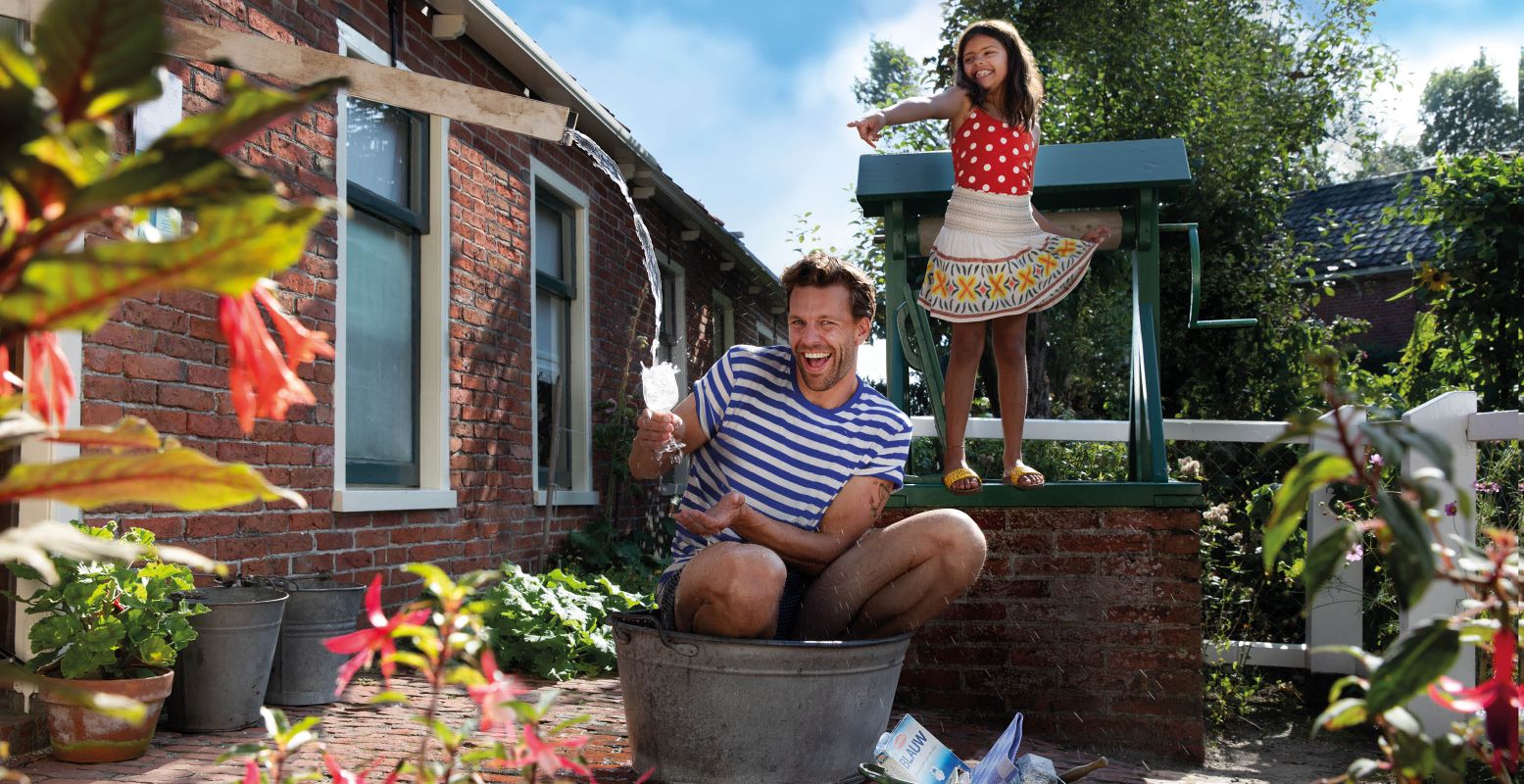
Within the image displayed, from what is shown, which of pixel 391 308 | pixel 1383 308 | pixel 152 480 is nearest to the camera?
pixel 152 480

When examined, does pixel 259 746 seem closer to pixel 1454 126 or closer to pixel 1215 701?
pixel 1215 701

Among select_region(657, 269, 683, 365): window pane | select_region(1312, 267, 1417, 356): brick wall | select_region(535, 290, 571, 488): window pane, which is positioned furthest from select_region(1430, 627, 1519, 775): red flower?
select_region(1312, 267, 1417, 356): brick wall

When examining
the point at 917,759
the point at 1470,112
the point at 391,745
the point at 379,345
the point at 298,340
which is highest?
the point at 1470,112

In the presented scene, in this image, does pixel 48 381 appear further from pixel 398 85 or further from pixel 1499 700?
pixel 1499 700

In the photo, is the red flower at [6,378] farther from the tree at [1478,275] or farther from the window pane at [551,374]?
the tree at [1478,275]

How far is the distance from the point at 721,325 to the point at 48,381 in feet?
36.7

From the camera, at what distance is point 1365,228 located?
766 inches

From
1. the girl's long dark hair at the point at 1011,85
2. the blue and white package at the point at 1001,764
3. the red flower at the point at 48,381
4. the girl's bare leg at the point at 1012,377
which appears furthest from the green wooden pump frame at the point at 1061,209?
the red flower at the point at 48,381

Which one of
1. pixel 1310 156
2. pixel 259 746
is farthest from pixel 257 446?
pixel 1310 156

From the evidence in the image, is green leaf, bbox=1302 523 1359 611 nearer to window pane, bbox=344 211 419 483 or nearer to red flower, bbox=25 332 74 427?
red flower, bbox=25 332 74 427

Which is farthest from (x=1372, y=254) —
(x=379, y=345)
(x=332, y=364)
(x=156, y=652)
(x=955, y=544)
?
(x=156, y=652)

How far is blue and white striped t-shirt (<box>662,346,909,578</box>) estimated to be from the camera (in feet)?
A: 9.03

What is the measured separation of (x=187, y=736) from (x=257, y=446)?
1.18 meters

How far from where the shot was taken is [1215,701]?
4543 millimetres
